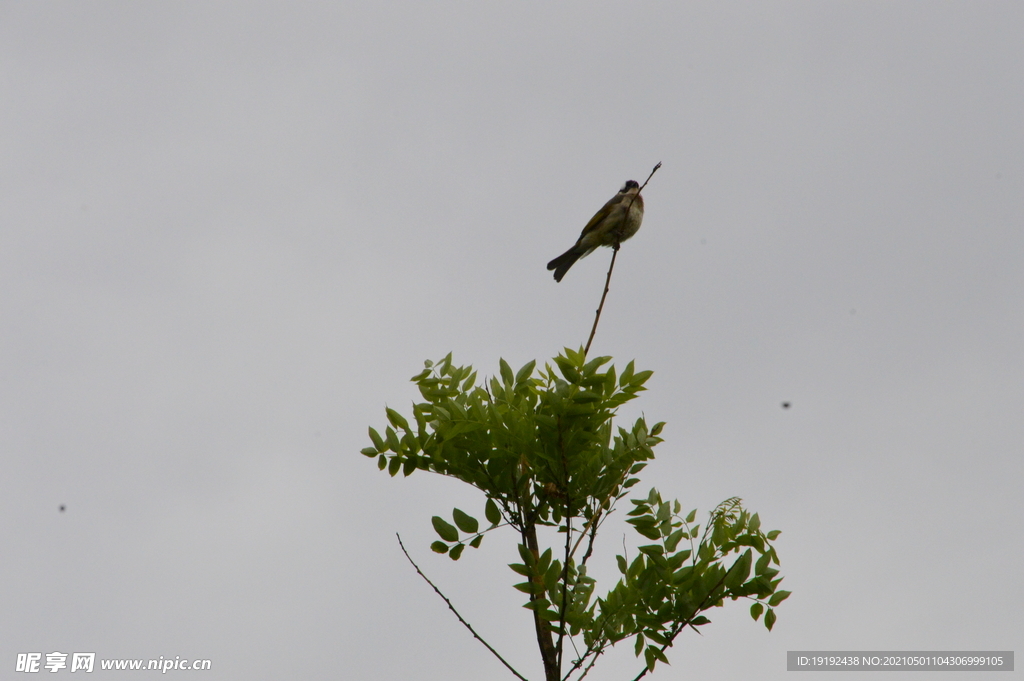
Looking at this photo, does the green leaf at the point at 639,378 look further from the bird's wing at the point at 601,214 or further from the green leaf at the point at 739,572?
the bird's wing at the point at 601,214

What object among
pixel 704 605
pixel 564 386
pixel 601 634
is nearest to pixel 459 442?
pixel 564 386

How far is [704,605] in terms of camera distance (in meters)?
3.38

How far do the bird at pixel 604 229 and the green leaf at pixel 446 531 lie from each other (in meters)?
5.60

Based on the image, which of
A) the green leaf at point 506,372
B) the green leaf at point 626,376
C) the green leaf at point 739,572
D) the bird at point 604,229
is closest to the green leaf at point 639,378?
the green leaf at point 626,376

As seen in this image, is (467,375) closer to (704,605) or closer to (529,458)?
(529,458)

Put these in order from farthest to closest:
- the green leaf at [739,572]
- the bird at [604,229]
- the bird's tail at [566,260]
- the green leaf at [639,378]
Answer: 1. the bird's tail at [566,260]
2. the bird at [604,229]
3. the green leaf at [639,378]
4. the green leaf at [739,572]

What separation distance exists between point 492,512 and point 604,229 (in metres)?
5.83

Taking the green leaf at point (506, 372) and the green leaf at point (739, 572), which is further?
the green leaf at point (506, 372)

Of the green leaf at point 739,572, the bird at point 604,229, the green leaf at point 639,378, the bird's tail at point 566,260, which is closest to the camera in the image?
the green leaf at point 739,572

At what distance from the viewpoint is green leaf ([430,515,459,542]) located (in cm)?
350

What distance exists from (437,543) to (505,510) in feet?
1.00

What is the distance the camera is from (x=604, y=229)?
8.90 m

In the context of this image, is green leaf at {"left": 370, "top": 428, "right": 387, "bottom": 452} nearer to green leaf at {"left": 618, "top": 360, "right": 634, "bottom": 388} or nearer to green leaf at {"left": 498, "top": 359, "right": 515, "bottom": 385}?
green leaf at {"left": 498, "top": 359, "right": 515, "bottom": 385}

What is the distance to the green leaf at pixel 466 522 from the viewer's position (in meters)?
3.49
